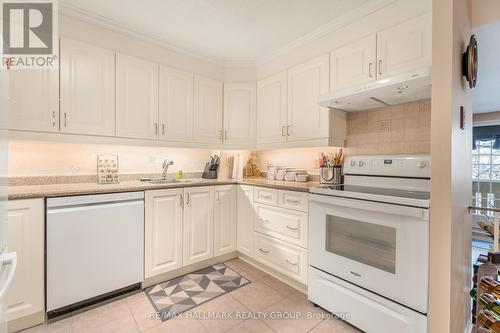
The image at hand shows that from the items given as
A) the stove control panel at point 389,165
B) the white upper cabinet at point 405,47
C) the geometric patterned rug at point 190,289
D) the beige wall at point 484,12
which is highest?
the beige wall at point 484,12

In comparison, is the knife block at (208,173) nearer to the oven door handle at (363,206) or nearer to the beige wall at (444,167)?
the oven door handle at (363,206)

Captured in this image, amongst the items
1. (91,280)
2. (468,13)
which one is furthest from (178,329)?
(468,13)

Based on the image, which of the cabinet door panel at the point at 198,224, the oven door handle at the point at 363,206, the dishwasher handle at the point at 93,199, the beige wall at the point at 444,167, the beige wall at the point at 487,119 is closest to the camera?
the beige wall at the point at 444,167

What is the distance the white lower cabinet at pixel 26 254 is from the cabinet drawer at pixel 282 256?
178cm

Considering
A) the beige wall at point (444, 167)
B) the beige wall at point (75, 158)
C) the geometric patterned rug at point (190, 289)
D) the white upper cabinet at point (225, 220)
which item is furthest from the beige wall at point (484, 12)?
the beige wall at point (75, 158)

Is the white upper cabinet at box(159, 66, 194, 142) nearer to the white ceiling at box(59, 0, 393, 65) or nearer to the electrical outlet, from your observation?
the white ceiling at box(59, 0, 393, 65)

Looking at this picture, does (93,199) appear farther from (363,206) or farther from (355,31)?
(355,31)

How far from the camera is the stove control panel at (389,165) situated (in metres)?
1.69

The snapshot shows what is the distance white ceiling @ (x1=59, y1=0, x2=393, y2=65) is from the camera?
1.85 meters

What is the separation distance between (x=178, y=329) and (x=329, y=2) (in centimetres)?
275

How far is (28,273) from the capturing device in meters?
1.54

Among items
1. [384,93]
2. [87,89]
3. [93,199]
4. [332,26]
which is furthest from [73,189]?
[332,26]

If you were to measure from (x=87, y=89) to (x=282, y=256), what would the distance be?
7.73ft

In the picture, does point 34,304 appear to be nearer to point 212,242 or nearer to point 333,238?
point 212,242
